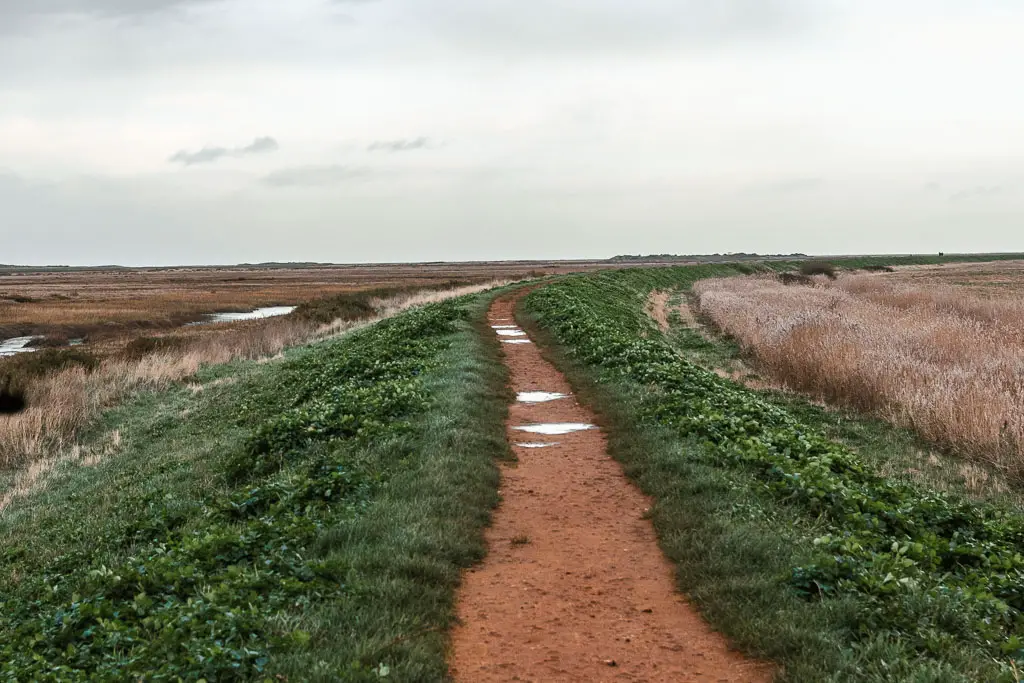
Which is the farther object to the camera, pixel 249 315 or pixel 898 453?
pixel 249 315

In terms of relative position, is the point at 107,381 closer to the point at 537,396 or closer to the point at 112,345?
the point at 112,345

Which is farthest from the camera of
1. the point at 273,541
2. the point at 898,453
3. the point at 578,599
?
the point at 898,453

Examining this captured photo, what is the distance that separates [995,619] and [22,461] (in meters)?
18.5

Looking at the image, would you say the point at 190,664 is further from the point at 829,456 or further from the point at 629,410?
the point at 629,410

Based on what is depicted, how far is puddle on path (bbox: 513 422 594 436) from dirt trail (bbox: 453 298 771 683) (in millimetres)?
1983

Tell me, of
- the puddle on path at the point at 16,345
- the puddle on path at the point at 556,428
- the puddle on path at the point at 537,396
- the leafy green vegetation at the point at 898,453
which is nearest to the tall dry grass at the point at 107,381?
the puddle on path at the point at 16,345

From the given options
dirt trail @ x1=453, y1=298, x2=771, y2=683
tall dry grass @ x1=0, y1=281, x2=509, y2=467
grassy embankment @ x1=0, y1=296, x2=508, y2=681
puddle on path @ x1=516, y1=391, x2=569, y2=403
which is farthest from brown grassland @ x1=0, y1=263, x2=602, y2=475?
dirt trail @ x1=453, y1=298, x2=771, y2=683

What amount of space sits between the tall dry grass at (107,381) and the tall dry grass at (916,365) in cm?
1773

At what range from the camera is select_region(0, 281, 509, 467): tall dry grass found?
60.4ft

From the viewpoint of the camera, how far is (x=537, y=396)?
603 inches

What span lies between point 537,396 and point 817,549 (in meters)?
8.59

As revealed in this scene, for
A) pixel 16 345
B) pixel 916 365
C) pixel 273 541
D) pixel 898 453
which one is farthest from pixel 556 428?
pixel 16 345

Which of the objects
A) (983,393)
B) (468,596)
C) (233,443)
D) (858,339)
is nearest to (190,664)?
(468,596)

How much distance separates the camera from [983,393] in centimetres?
1438
